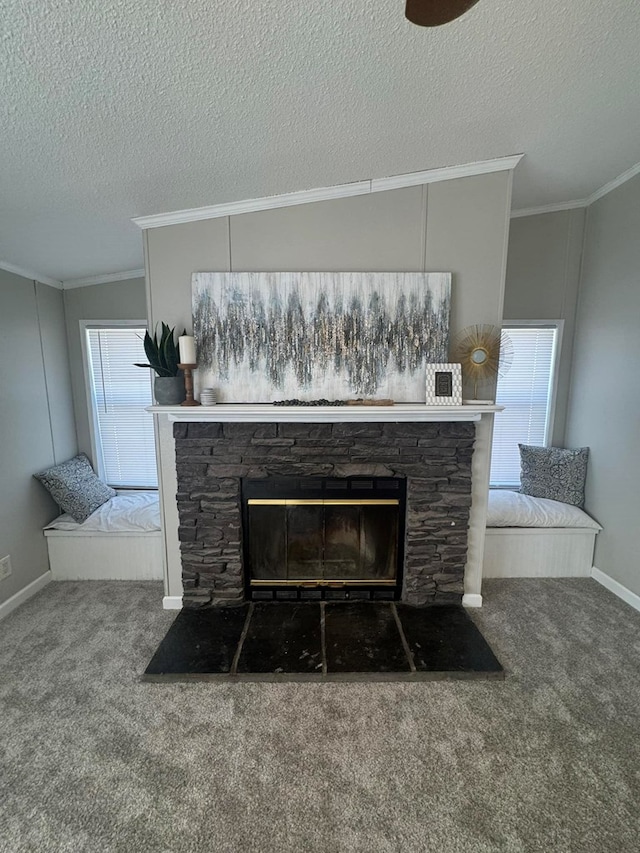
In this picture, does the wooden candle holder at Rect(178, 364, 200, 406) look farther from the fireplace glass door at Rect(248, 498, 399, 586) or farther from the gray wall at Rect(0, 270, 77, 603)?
the gray wall at Rect(0, 270, 77, 603)

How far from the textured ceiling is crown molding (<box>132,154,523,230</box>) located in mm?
59

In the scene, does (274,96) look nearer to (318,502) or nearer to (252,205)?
(252,205)

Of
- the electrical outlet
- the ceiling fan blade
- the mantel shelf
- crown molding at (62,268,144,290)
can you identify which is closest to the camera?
the ceiling fan blade

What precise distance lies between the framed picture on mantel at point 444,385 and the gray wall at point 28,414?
2651 mm

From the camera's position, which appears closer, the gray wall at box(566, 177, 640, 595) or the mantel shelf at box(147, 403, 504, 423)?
the mantel shelf at box(147, 403, 504, 423)

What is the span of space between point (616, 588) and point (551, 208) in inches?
108

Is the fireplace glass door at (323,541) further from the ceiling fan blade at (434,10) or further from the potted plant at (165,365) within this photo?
the ceiling fan blade at (434,10)

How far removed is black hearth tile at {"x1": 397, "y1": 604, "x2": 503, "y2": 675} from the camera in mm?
1817

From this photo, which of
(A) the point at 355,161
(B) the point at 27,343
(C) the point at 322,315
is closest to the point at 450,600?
(C) the point at 322,315

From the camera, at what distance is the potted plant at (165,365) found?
2045 mm

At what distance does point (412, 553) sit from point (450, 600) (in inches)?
16.2

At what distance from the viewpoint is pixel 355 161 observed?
5.90ft

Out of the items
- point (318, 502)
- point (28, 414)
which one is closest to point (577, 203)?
point (318, 502)

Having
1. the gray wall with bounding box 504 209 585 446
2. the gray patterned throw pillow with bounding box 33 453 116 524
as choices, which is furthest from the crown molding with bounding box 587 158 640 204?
the gray patterned throw pillow with bounding box 33 453 116 524
